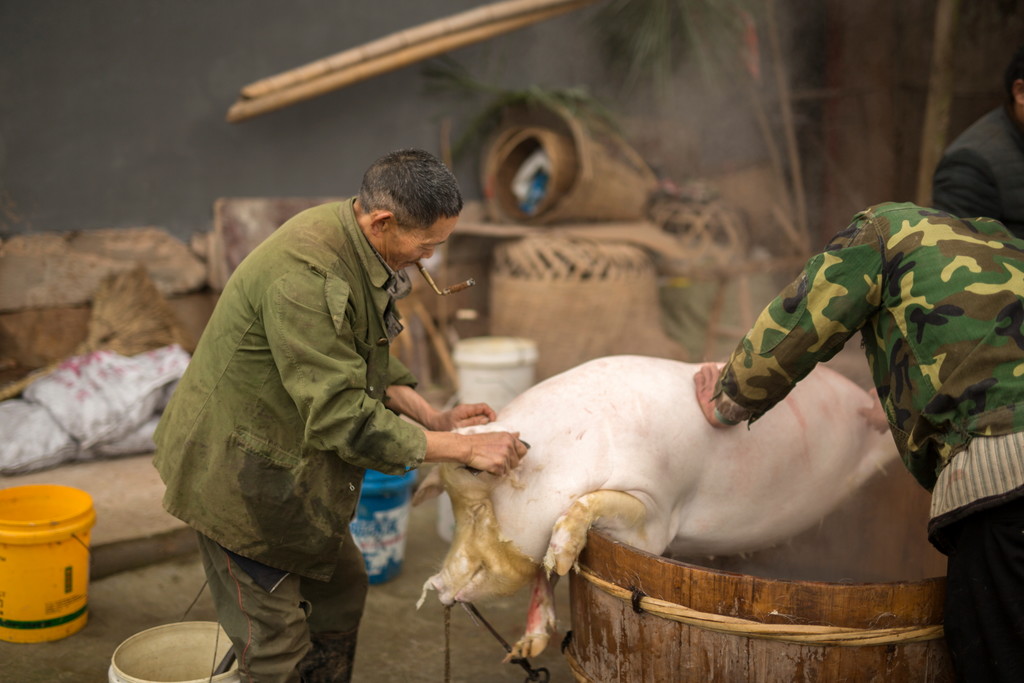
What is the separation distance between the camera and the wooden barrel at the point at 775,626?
78.6 inches

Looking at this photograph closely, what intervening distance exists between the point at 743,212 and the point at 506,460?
16.7 ft

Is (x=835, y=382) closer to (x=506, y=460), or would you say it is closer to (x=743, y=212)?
(x=506, y=460)

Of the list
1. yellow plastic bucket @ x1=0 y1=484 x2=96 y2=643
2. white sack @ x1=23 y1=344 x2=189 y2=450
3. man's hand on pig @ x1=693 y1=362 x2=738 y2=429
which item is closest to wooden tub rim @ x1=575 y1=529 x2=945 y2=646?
man's hand on pig @ x1=693 y1=362 x2=738 y2=429

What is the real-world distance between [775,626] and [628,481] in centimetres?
53

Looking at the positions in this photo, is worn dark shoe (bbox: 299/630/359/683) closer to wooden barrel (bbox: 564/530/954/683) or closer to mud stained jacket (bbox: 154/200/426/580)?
mud stained jacket (bbox: 154/200/426/580)

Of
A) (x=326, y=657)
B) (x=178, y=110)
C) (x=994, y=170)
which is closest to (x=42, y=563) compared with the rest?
(x=326, y=657)

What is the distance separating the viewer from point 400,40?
5.40m

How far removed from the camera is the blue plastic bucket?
3766 millimetres

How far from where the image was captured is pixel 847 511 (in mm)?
3090

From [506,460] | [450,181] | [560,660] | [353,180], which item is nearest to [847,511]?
[560,660]

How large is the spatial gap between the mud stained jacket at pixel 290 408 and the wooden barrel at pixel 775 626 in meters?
0.67

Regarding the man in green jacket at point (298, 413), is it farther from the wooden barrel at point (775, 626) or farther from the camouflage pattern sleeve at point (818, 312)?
the camouflage pattern sleeve at point (818, 312)

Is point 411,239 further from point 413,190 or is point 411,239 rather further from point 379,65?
point 379,65

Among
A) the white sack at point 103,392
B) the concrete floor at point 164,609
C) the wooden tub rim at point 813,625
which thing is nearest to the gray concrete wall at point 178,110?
the white sack at point 103,392
